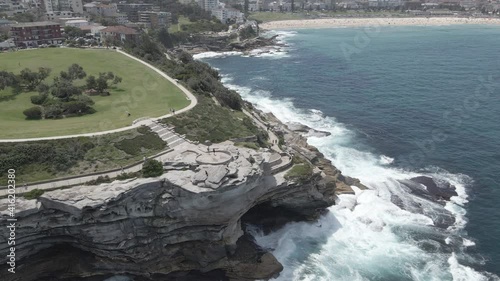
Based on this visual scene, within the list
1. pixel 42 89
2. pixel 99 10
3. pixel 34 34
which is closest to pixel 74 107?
pixel 42 89

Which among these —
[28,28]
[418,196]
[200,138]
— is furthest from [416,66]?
[28,28]

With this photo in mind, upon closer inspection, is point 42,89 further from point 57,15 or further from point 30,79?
point 57,15

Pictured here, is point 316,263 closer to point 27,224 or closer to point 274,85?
point 27,224

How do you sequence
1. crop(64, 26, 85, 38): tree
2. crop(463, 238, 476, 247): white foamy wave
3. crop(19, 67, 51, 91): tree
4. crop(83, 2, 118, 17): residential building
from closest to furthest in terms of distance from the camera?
1. crop(463, 238, 476, 247): white foamy wave
2. crop(19, 67, 51, 91): tree
3. crop(64, 26, 85, 38): tree
4. crop(83, 2, 118, 17): residential building

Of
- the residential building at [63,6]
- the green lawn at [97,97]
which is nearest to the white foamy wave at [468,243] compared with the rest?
the green lawn at [97,97]

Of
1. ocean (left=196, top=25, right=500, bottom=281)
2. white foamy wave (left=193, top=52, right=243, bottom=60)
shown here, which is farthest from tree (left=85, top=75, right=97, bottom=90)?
white foamy wave (left=193, top=52, right=243, bottom=60)

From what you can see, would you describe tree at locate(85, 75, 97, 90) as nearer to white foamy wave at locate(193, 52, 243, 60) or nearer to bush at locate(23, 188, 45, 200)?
bush at locate(23, 188, 45, 200)
